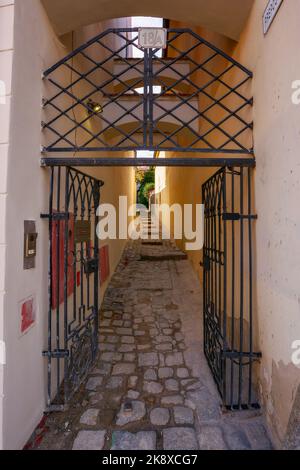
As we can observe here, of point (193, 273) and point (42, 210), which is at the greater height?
point (42, 210)

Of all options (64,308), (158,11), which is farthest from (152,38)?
(64,308)

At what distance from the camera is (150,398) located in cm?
260

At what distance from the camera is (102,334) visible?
387 centimetres

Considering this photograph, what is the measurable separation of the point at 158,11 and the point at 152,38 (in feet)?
1.79

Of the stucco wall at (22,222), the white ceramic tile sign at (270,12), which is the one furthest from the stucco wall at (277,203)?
the stucco wall at (22,222)

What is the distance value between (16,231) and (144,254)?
6349mm

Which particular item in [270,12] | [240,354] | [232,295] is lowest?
[240,354]

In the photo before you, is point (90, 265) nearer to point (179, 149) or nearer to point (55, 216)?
point (55, 216)

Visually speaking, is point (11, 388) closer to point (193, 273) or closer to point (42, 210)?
point (42, 210)

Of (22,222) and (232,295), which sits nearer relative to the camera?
(22,222)

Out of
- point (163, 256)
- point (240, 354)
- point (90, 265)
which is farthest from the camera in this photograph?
point (163, 256)

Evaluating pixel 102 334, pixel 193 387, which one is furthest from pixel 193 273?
pixel 193 387

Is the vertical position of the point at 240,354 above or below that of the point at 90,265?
below
